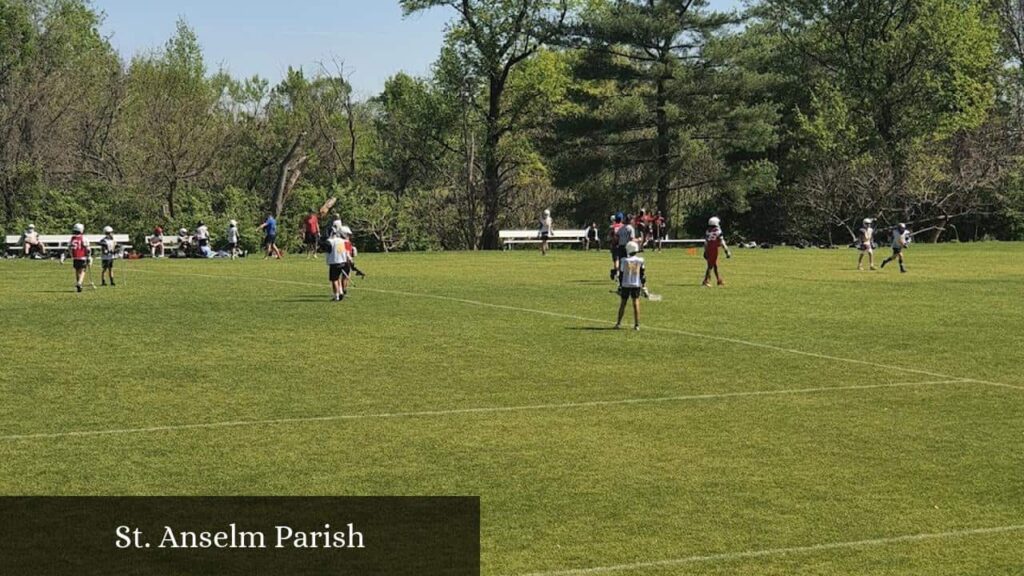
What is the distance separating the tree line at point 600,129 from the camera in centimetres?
7338

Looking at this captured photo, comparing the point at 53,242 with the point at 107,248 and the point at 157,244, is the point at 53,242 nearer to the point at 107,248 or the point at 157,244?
the point at 157,244

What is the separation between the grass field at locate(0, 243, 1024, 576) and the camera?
1136 centimetres

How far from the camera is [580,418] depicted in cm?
1673

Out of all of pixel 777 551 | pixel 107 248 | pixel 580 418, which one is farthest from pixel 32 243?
pixel 777 551

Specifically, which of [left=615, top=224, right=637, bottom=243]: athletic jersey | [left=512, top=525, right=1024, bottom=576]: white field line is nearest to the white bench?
[left=615, top=224, right=637, bottom=243]: athletic jersey

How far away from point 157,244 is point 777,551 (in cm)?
5289

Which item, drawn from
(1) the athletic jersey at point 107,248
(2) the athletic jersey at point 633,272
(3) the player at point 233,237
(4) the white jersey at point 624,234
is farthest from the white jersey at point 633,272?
(3) the player at point 233,237

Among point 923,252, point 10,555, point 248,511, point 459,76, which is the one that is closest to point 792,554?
point 248,511

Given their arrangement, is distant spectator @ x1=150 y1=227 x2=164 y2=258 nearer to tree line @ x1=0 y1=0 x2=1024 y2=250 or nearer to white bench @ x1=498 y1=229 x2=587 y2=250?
tree line @ x1=0 y1=0 x2=1024 y2=250

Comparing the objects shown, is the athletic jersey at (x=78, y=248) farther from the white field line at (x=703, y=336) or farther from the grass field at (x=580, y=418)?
the white field line at (x=703, y=336)

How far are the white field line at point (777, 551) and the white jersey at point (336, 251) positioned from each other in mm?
22162

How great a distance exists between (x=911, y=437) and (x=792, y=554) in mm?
5374

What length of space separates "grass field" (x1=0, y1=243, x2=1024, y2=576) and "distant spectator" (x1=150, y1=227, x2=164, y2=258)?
27.6 m
